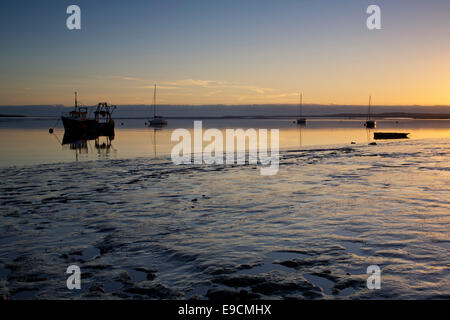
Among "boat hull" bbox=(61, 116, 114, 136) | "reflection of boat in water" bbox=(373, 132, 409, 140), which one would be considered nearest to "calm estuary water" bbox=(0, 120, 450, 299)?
"reflection of boat in water" bbox=(373, 132, 409, 140)

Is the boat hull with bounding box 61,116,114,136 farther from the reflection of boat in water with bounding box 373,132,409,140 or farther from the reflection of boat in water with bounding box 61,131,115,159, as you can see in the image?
the reflection of boat in water with bounding box 373,132,409,140

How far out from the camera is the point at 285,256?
22.7ft

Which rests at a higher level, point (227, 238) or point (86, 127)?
point (86, 127)

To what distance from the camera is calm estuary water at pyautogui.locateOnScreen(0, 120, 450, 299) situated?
566cm

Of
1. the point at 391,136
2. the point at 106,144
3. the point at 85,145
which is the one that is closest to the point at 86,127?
the point at 106,144

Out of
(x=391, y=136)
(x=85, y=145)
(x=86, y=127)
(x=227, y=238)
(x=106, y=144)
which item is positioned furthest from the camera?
(x=86, y=127)

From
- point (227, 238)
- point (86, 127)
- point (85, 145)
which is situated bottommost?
point (227, 238)

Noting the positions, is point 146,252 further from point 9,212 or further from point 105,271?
point 9,212

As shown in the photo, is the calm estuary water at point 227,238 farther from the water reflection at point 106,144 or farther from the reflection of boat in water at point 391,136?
the reflection of boat in water at point 391,136

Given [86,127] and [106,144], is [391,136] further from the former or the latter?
[86,127]

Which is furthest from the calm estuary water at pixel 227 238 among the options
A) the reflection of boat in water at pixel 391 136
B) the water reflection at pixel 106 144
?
the reflection of boat in water at pixel 391 136

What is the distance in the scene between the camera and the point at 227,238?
8.07m
